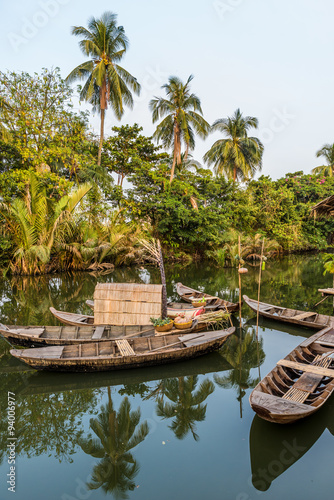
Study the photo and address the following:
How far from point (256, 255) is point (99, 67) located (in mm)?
18122

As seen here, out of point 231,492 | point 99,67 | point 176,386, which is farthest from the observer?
point 99,67

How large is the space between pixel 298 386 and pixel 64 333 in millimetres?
4895

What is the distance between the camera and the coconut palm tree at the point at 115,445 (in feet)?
11.5

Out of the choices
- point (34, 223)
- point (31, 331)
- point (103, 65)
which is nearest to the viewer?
point (31, 331)

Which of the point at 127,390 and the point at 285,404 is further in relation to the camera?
the point at 127,390

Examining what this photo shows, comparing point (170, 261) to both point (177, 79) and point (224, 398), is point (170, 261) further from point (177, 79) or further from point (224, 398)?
point (224, 398)

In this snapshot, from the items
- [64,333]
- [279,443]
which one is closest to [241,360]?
[279,443]

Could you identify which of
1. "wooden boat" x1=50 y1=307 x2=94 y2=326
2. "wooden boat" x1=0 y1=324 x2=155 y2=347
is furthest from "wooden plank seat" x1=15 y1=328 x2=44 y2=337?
"wooden boat" x1=50 y1=307 x2=94 y2=326

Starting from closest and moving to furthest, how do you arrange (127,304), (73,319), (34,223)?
(127,304)
(73,319)
(34,223)

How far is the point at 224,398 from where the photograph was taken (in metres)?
5.30

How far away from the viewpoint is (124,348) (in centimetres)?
620

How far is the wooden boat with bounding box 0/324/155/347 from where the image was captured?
6461 mm

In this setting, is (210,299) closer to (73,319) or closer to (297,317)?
(297,317)

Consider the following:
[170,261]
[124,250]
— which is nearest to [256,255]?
[170,261]
